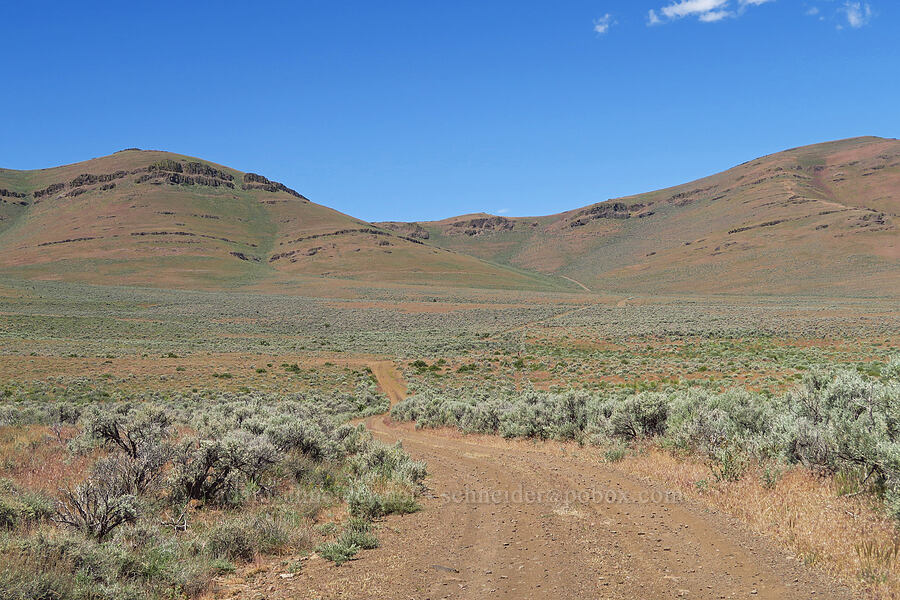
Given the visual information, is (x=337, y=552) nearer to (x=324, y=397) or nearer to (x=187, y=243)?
(x=324, y=397)

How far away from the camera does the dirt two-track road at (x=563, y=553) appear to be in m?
4.70

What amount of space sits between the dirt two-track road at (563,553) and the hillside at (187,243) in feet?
364

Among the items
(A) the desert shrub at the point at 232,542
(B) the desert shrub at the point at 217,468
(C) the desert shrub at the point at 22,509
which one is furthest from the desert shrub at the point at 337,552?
(C) the desert shrub at the point at 22,509

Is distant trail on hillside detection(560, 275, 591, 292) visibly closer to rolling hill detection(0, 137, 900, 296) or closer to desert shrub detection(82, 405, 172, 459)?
rolling hill detection(0, 137, 900, 296)

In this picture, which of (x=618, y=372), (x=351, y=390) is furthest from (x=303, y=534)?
(x=618, y=372)

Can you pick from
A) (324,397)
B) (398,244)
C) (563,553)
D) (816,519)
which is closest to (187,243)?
(398,244)

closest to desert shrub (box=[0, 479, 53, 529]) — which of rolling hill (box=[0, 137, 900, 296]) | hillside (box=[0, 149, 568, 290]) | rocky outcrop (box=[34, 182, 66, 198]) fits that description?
rolling hill (box=[0, 137, 900, 296])

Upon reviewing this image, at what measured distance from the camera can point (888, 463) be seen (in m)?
5.66

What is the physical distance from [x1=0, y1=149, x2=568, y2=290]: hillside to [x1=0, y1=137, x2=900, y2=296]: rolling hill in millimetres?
525

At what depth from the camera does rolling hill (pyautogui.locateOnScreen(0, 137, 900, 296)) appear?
120 meters

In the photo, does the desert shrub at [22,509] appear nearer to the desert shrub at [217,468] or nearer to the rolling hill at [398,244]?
the desert shrub at [217,468]

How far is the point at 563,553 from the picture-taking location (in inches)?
217

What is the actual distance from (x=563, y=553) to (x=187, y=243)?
524 ft

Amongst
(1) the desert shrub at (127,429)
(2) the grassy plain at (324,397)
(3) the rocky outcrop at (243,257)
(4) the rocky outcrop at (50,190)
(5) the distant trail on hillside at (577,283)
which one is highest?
(4) the rocky outcrop at (50,190)
